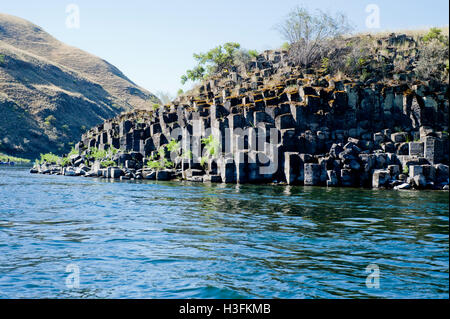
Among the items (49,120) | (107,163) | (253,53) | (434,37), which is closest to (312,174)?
(107,163)

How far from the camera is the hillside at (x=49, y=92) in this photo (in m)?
98.3

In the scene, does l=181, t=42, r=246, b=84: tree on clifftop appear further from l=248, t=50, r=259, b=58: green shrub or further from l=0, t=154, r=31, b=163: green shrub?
l=0, t=154, r=31, b=163: green shrub

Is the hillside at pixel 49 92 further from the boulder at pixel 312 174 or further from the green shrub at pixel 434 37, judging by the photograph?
the boulder at pixel 312 174

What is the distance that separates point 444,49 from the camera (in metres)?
45.1

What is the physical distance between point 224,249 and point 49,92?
4740 inches

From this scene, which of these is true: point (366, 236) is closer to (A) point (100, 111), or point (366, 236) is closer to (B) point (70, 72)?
(A) point (100, 111)

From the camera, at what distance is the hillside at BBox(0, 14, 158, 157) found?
98312mm

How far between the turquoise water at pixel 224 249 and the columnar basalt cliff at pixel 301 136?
427 inches

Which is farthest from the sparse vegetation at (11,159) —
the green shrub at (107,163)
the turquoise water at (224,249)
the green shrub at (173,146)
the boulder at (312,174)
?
the turquoise water at (224,249)

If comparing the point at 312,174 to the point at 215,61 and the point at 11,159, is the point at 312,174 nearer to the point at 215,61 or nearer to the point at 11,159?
the point at 215,61

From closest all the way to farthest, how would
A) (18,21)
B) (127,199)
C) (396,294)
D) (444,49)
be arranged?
(396,294), (127,199), (444,49), (18,21)

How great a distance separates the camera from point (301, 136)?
3509 centimetres
